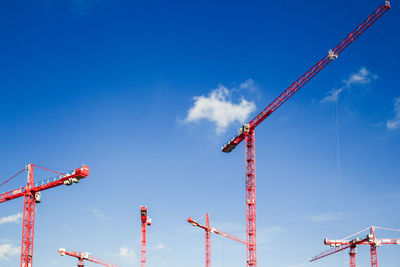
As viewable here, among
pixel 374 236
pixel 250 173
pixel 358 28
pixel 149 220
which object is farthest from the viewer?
pixel 374 236

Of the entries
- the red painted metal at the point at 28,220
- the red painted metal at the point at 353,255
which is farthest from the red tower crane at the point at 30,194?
the red painted metal at the point at 353,255

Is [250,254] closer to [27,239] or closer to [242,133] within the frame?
[242,133]

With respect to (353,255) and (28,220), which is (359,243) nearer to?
(353,255)

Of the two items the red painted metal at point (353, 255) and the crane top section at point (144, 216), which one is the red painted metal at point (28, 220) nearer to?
the crane top section at point (144, 216)

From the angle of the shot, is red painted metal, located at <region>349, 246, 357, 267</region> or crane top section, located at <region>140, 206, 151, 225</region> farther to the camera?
red painted metal, located at <region>349, 246, 357, 267</region>

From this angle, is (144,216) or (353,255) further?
(353,255)

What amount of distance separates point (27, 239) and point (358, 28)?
73273mm

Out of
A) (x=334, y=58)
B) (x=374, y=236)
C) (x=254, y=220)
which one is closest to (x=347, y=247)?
(x=374, y=236)

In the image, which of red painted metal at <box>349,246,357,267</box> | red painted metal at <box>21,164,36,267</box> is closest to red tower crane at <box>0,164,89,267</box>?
red painted metal at <box>21,164,36,267</box>

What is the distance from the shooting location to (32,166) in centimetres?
10212

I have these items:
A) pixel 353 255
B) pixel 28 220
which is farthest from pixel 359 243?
pixel 28 220

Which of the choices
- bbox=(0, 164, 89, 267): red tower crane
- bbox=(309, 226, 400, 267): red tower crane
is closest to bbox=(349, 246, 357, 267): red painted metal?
bbox=(309, 226, 400, 267): red tower crane

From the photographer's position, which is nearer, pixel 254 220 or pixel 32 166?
pixel 254 220

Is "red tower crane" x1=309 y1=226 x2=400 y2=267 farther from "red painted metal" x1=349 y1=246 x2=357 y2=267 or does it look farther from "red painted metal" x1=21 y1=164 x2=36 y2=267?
"red painted metal" x1=21 y1=164 x2=36 y2=267
